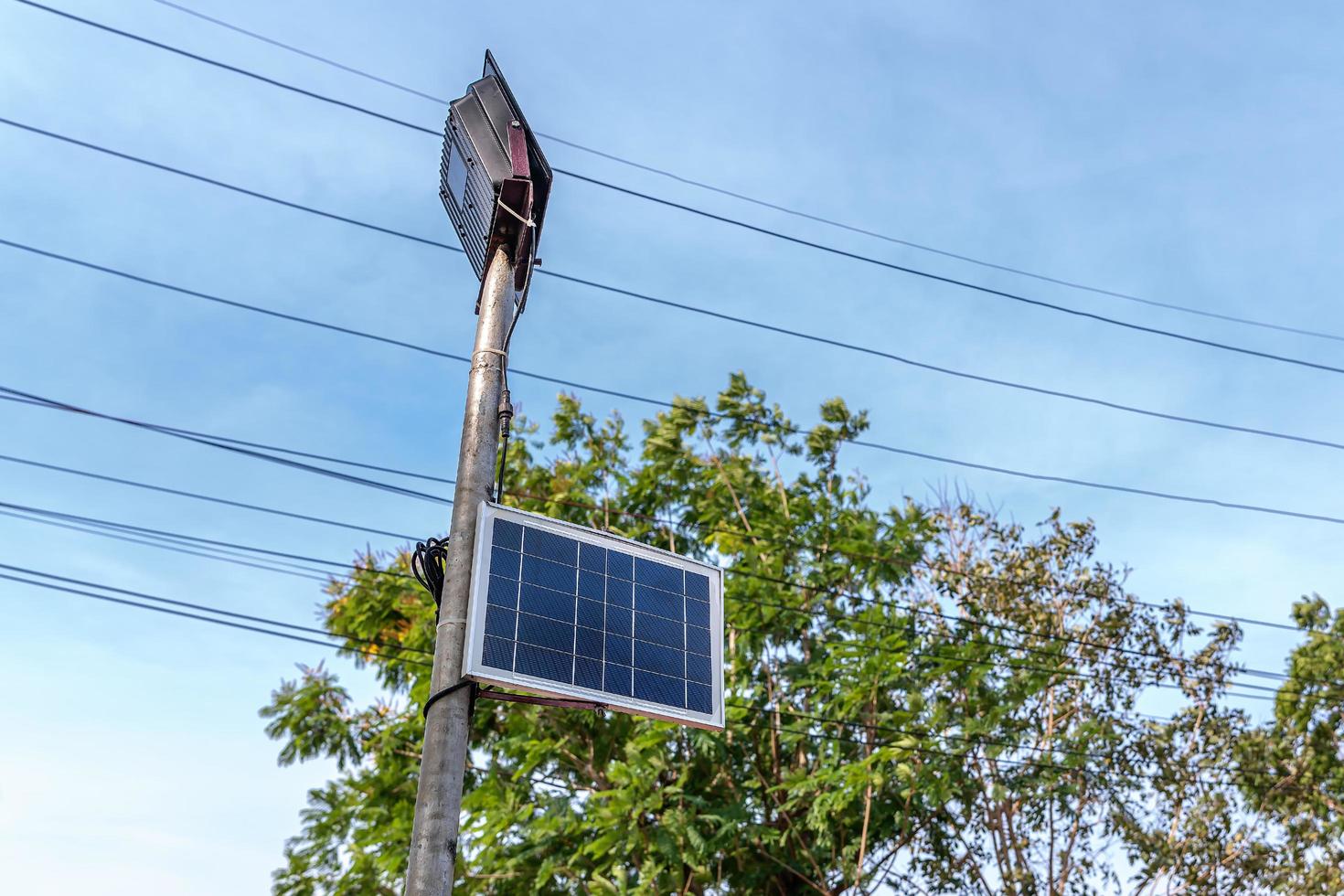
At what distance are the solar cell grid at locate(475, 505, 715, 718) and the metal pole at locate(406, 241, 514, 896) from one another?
17 cm

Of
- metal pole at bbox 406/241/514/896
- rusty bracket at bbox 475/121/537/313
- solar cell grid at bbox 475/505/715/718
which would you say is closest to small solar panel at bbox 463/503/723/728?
solar cell grid at bbox 475/505/715/718

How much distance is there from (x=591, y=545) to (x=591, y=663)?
0.76 m

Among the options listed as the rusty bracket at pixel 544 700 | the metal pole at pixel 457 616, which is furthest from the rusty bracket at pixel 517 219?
the rusty bracket at pixel 544 700

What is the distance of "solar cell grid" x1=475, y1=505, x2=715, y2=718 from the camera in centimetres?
639

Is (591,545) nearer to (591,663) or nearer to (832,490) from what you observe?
(591,663)

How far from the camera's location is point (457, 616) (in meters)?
6.26

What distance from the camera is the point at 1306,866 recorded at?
71.2 ft

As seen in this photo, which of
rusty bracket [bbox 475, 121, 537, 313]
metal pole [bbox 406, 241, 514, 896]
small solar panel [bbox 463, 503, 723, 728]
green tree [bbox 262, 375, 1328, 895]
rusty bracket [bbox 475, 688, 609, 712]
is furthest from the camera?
green tree [bbox 262, 375, 1328, 895]

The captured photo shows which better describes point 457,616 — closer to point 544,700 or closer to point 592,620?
point 544,700

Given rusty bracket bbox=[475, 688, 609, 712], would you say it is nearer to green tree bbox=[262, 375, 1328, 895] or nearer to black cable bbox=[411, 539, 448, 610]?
black cable bbox=[411, 539, 448, 610]

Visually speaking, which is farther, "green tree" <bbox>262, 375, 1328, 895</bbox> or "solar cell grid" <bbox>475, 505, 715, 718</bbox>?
"green tree" <bbox>262, 375, 1328, 895</bbox>

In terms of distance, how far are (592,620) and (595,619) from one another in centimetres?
2

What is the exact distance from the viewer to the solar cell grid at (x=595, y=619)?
6.39m

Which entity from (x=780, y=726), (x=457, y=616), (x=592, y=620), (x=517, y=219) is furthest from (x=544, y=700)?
(x=780, y=726)
